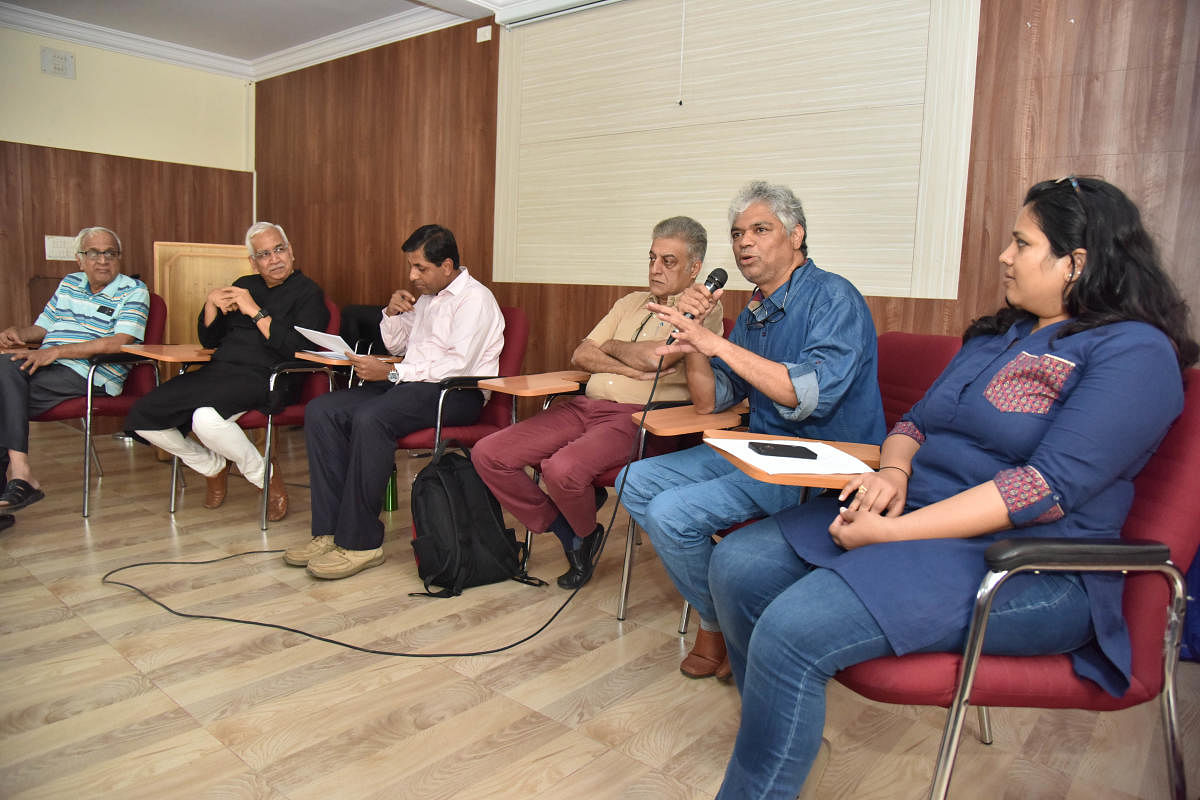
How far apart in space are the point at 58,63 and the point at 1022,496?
652 cm

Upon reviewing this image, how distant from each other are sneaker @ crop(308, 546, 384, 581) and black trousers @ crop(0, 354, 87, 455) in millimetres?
1617

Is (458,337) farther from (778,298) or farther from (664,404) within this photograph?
(778,298)

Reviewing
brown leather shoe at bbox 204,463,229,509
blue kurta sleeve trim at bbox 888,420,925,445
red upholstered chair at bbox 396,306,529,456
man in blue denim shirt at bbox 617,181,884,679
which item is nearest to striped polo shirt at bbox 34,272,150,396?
brown leather shoe at bbox 204,463,229,509

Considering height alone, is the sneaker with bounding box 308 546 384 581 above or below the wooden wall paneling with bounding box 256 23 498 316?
below

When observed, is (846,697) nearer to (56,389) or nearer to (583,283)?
(583,283)

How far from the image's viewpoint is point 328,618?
2.52 metres

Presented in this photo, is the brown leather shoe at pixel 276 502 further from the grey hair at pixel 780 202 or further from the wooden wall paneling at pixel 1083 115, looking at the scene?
the wooden wall paneling at pixel 1083 115

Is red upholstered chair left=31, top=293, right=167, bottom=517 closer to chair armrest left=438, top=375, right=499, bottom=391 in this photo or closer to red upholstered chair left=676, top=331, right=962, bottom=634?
chair armrest left=438, top=375, right=499, bottom=391

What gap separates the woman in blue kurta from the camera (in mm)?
1273

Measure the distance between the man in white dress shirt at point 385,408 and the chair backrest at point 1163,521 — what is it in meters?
2.28

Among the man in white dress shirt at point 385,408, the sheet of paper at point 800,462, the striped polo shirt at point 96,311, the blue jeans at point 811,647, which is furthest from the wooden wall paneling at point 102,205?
the blue jeans at point 811,647

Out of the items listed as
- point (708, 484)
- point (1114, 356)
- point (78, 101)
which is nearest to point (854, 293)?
point (708, 484)

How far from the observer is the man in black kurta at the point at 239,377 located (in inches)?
134

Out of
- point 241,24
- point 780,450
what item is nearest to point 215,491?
point 780,450
